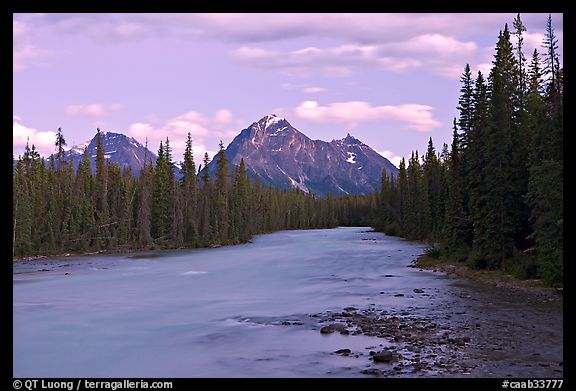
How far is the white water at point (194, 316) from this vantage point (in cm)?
1906

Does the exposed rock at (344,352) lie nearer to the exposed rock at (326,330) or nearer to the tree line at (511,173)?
the exposed rock at (326,330)

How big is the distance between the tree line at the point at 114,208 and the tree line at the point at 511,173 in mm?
50957

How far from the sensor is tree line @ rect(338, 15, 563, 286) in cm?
3234

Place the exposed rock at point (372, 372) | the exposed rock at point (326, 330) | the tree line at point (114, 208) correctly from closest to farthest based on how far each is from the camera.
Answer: the exposed rock at point (372, 372) < the exposed rock at point (326, 330) < the tree line at point (114, 208)

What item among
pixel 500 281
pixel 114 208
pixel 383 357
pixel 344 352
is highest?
pixel 114 208

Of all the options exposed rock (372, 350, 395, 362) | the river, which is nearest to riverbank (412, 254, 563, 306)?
the river

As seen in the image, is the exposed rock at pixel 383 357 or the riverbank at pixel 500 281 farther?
the riverbank at pixel 500 281

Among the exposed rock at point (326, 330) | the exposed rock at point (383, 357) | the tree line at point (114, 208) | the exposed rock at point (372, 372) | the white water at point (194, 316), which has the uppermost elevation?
the tree line at point (114, 208)

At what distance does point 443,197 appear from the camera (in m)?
72.4

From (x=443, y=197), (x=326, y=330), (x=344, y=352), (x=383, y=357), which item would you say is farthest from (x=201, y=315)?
(x=443, y=197)

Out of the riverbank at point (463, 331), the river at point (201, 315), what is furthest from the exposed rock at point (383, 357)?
the river at point (201, 315)

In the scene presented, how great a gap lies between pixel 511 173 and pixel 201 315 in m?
26.7

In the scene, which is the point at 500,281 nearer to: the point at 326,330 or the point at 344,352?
the point at 326,330
